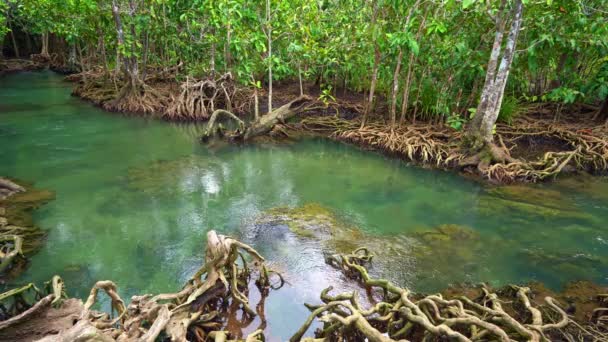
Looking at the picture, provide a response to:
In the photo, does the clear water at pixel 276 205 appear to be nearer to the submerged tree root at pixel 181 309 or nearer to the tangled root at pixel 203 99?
the submerged tree root at pixel 181 309

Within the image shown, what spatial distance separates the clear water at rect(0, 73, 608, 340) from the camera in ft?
14.9

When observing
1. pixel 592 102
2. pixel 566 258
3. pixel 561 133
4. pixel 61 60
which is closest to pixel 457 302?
pixel 566 258

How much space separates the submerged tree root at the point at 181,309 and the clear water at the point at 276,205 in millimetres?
481

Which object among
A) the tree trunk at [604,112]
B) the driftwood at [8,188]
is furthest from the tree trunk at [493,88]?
the driftwood at [8,188]

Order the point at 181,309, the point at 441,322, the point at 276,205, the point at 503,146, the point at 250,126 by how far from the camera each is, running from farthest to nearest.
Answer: the point at 250,126, the point at 503,146, the point at 276,205, the point at 181,309, the point at 441,322

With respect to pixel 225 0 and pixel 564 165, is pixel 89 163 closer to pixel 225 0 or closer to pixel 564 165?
pixel 225 0

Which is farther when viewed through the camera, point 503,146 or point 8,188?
point 503,146

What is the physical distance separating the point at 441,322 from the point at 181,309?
212 centimetres

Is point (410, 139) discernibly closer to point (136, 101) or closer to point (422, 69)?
point (422, 69)

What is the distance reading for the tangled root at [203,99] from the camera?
12.0 meters

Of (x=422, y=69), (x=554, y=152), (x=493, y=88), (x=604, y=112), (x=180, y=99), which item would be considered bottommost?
(x=554, y=152)

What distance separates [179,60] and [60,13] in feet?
14.1

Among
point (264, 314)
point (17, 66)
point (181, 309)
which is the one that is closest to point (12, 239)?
point (181, 309)

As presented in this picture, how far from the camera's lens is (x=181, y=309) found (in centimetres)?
316
